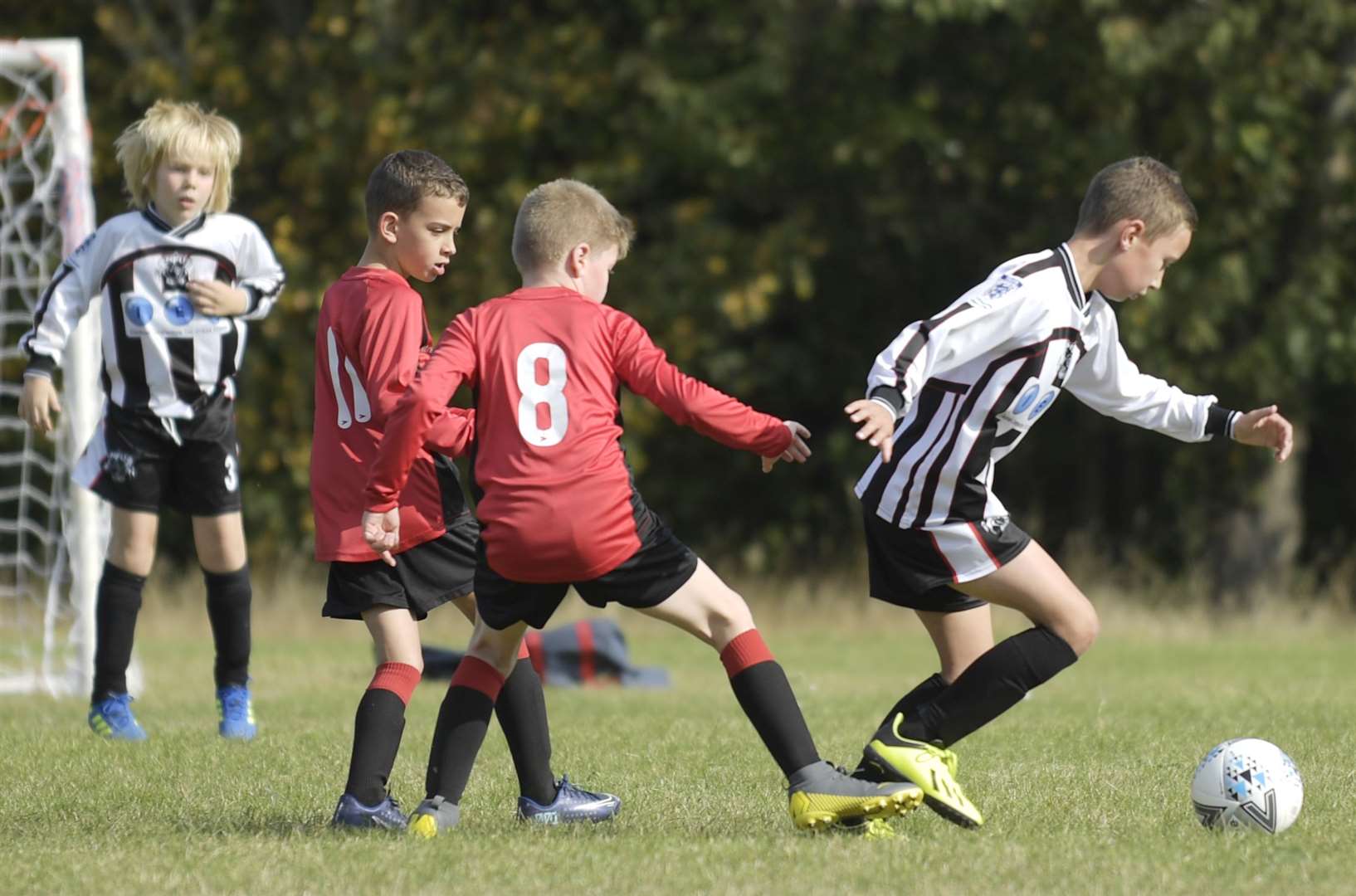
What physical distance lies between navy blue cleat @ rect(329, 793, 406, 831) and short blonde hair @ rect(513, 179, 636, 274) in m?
1.42

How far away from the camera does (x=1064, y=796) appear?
205 inches

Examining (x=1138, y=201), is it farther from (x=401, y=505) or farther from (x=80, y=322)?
(x=80, y=322)

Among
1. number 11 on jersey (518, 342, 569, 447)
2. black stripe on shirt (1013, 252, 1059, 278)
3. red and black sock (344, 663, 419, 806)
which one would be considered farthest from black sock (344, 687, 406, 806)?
black stripe on shirt (1013, 252, 1059, 278)

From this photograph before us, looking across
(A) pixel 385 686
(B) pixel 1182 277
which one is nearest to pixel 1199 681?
(B) pixel 1182 277

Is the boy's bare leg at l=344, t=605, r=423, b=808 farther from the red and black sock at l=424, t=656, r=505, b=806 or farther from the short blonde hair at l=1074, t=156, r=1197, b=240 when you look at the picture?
the short blonde hair at l=1074, t=156, r=1197, b=240

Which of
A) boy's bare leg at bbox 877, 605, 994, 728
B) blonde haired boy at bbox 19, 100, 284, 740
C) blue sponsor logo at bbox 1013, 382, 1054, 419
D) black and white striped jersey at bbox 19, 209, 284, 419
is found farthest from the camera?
black and white striped jersey at bbox 19, 209, 284, 419

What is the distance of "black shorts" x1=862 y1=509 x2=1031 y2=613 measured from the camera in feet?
15.8

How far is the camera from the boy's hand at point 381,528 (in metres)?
4.44

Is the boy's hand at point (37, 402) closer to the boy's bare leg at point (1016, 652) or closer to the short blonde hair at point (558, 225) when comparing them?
the short blonde hair at point (558, 225)

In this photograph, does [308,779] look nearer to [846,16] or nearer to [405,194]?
[405,194]

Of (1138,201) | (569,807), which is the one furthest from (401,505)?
(1138,201)

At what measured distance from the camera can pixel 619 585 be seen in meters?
4.46

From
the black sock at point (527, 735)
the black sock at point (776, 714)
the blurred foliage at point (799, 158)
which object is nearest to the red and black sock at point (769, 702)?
the black sock at point (776, 714)

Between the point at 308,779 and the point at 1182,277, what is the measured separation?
29.6 feet
